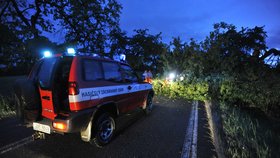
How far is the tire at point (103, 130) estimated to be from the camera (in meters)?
3.62

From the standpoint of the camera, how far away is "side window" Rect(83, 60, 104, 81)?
3421 millimetres

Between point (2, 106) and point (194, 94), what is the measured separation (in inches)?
350

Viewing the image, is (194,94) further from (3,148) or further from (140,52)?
(140,52)

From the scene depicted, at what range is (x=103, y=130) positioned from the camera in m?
3.87

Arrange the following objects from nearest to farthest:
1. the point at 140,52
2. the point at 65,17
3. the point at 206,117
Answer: the point at 206,117 < the point at 65,17 < the point at 140,52

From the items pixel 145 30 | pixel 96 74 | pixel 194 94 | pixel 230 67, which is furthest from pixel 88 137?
pixel 145 30

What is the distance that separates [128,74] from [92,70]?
4.98 feet

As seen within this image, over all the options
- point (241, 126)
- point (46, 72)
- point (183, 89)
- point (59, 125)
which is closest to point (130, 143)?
point (59, 125)

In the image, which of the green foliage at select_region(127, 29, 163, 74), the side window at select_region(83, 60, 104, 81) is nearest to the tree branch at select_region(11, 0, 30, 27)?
the side window at select_region(83, 60, 104, 81)

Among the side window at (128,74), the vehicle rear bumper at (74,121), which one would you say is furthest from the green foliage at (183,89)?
the vehicle rear bumper at (74,121)

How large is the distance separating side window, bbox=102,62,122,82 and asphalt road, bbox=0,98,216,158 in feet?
4.98

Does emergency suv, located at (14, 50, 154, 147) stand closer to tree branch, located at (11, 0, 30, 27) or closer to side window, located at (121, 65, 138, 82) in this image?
side window, located at (121, 65, 138, 82)

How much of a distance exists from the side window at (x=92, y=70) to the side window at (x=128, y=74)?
40.3 inches

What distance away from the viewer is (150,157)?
3393mm
